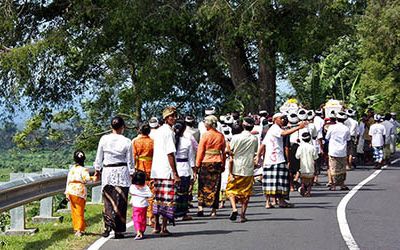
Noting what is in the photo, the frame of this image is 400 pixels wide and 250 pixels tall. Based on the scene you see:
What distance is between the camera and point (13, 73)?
90.5 feet

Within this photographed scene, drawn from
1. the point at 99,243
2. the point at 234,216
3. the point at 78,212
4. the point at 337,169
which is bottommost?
the point at 99,243

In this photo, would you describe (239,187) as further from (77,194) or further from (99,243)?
(99,243)

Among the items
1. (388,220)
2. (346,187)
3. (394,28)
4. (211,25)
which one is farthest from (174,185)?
(394,28)

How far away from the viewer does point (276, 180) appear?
1472 cm

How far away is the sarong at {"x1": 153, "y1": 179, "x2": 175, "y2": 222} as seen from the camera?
1180cm

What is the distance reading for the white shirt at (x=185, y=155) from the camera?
44.0 feet

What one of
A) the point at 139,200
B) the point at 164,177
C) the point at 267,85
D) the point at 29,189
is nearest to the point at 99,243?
the point at 139,200

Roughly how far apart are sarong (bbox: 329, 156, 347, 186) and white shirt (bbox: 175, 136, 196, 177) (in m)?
5.77

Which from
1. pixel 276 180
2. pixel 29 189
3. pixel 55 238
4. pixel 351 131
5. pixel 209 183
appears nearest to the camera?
pixel 55 238

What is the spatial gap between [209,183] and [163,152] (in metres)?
2.31

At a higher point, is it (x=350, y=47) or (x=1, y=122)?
(x=350, y=47)

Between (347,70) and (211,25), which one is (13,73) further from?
(347,70)

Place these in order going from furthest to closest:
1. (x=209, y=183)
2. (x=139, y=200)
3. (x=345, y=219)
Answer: (x=209, y=183), (x=345, y=219), (x=139, y=200)

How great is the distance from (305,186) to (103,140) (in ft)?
23.1
